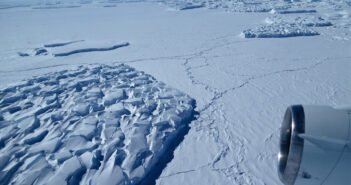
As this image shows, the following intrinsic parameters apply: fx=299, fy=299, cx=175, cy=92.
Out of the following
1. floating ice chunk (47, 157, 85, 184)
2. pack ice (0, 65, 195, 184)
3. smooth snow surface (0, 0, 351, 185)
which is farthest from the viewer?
smooth snow surface (0, 0, 351, 185)

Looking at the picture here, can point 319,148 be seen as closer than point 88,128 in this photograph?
Yes

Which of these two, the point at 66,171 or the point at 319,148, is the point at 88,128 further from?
the point at 319,148

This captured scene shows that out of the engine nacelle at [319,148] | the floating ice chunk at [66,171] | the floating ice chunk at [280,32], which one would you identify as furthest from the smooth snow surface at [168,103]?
the engine nacelle at [319,148]

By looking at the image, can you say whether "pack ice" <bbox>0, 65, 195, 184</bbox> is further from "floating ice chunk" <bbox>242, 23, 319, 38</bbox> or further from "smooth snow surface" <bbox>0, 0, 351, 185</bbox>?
"floating ice chunk" <bbox>242, 23, 319, 38</bbox>

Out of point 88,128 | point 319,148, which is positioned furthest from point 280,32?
point 319,148

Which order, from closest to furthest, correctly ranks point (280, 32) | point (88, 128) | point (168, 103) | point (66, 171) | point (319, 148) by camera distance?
point (319, 148)
point (66, 171)
point (88, 128)
point (168, 103)
point (280, 32)

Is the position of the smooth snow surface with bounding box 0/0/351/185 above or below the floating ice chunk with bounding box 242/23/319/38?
above

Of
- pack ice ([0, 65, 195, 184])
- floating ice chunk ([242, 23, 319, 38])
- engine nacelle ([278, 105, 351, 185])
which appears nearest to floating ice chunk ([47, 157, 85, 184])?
pack ice ([0, 65, 195, 184])
